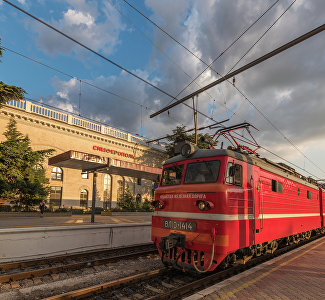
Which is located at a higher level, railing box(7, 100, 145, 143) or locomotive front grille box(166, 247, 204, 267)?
railing box(7, 100, 145, 143)

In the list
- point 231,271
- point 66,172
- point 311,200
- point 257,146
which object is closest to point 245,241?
point 231,271

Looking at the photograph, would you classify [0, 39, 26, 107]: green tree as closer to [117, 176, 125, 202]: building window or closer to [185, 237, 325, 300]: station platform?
[185, 237, 325, 300]: station platform

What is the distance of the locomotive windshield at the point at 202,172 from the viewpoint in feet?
20.7

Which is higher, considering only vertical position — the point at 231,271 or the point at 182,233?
the point at 182,233

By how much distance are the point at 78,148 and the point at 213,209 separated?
92.1 feet

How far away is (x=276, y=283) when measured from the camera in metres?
5.84

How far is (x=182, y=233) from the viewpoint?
20.6ft

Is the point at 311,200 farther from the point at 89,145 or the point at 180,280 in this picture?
the point at 89,145

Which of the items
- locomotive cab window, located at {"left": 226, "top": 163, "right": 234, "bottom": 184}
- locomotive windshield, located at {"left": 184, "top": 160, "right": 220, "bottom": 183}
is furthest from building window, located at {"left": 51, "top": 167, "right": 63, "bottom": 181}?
locomotive cab window, located at {"left": 226, "top": 163, "right": 234, "bottom": 184}

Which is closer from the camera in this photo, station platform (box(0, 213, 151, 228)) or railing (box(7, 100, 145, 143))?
station platform (box(0, 213, 151, 228))

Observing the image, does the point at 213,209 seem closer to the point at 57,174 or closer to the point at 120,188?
the point at 57,174

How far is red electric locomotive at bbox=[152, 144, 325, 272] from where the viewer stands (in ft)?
19.0

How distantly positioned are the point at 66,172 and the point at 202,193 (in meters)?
27.3

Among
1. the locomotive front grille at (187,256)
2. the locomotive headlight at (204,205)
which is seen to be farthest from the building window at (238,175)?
the locomotive front grille at (187,256)
